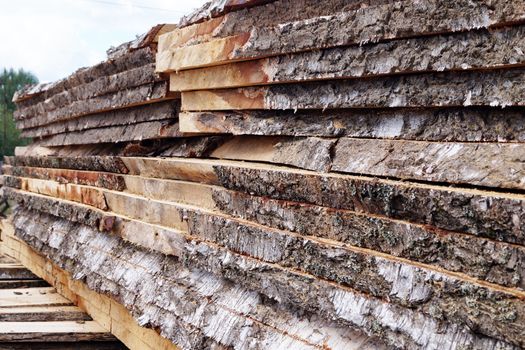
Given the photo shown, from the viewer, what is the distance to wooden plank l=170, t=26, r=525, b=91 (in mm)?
1463

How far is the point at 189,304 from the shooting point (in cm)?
239

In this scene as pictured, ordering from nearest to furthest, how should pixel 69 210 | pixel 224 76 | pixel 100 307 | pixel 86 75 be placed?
pixel 224 76, pixel 100 307, pixel 69 210, pixel 86 75

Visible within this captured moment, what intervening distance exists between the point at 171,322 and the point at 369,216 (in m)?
1.11

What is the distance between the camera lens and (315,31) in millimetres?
1973

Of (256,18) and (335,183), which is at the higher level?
(256,18)

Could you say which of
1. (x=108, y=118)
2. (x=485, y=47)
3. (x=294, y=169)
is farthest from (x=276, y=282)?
(x=108, y=118)

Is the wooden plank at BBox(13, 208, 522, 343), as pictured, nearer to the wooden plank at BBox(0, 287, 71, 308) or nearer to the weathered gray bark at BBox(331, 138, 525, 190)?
the weathered gray bark at BBox(331, 138, 525, 190)

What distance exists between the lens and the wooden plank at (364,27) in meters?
1.48

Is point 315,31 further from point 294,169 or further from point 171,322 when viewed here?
point 171,322

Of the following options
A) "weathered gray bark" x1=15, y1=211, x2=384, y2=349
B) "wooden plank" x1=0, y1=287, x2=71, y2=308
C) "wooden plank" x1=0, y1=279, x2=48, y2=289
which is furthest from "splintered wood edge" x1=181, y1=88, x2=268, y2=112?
"wooden plank" x1=0, y1=279, x2=48, y2=289

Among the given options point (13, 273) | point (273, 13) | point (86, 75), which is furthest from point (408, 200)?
point (13, 273)

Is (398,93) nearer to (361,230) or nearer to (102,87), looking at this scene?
(361,230)

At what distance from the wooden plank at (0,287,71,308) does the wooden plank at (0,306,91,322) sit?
160mm

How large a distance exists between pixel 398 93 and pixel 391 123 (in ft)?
0.34
